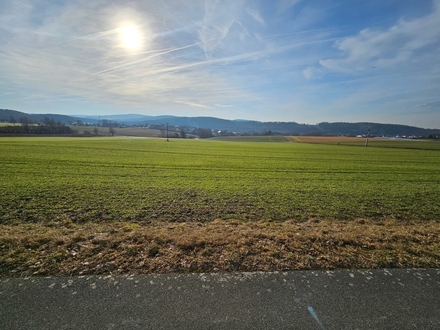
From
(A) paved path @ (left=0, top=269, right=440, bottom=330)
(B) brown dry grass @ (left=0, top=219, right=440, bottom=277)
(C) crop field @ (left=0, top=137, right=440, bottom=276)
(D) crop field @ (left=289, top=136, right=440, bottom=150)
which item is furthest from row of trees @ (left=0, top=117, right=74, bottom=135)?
(D) crop field @ (left=289, top=136, right=440, bottom=150)

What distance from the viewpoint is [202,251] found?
4.48 metres

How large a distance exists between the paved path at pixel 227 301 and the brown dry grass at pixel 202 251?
307 mm

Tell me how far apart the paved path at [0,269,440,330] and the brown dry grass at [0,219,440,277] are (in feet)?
1.01

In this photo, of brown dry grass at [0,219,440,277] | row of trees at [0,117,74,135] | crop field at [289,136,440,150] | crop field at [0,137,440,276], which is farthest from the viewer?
row of trees at [0,117,74,135]

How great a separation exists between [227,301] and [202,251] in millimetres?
1465

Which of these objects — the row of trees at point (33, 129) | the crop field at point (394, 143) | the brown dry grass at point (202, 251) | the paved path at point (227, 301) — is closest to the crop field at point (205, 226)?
the brown dry grass at point (202, 251)

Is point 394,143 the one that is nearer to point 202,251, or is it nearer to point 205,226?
point 205,226

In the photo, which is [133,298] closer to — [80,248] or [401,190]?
[80,248]

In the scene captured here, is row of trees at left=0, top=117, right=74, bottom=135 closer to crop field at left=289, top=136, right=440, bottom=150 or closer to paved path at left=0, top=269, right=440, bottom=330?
paved path at left=0, top=269, right=440, bottom=330

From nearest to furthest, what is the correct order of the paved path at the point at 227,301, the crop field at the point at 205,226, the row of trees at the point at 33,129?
the paved path at the point at 227,301 → the crop field at the point at 205,226 → the row of trees at the point at 33,129

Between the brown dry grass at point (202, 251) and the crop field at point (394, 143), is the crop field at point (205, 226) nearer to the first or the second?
the brown dry grass at point (202, 251)

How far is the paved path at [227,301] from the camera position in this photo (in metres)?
2.75

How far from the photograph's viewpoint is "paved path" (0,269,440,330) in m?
2.75

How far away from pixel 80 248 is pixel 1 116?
265329mm
